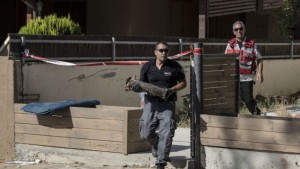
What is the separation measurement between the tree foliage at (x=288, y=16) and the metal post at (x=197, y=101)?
910cm

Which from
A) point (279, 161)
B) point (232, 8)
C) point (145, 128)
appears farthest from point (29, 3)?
point (279, 161)

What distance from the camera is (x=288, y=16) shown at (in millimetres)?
→ 15992

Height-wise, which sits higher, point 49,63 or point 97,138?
point 49,63

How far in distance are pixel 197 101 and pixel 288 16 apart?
944 centimetres

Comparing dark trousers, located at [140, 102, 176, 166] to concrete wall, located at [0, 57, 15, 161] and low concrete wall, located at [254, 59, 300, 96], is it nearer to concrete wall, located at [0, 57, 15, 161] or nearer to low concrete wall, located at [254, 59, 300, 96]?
concrete wall, located at [0, 57, 15, 161]

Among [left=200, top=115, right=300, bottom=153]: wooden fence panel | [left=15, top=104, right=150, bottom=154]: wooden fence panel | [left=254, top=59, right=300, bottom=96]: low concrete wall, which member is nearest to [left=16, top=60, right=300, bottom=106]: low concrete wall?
[left=15, top=104, right=150, bottom=154]: wooden fence panel

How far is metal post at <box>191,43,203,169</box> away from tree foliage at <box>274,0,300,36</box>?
9.10 meters

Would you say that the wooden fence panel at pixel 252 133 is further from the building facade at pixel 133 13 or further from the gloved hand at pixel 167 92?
the building facade at pixel 133 13

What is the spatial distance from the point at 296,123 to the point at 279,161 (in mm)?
508

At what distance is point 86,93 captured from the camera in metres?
10.3

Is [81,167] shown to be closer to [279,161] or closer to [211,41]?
[279,161]

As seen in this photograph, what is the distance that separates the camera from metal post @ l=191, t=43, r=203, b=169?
720 cm

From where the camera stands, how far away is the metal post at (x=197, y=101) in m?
7.20

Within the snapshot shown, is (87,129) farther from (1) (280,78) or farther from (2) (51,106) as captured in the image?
(1) (280,78)
